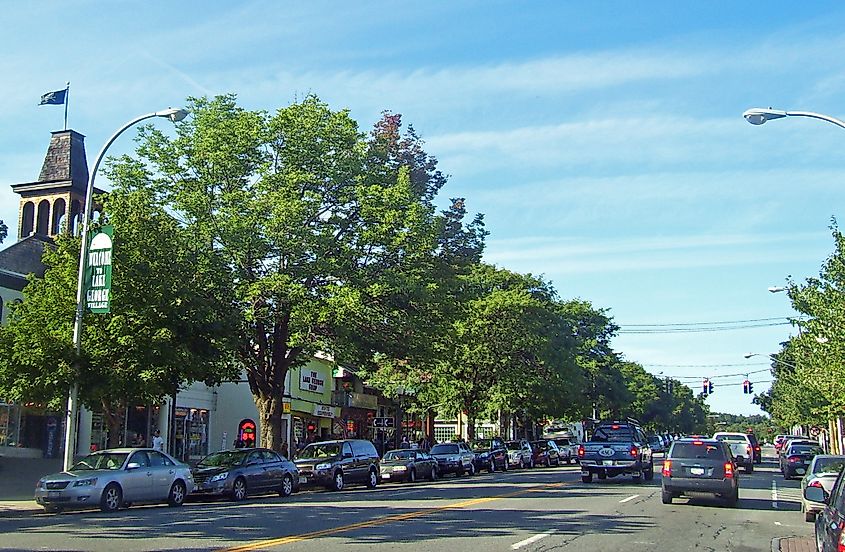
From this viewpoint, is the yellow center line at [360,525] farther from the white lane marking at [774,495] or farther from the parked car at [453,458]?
the parked car at [453,458]

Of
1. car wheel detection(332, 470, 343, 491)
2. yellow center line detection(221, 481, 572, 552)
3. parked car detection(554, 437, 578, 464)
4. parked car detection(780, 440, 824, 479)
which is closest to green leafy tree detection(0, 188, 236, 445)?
car wheel detection(332, 470, 343, 491)

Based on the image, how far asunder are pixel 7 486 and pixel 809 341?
93.6 feet

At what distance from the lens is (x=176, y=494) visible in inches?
854

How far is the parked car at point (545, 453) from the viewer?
55.3 meters

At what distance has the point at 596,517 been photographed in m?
18.1

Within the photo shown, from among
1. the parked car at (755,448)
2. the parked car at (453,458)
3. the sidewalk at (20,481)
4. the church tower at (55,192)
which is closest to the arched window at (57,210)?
the church tower at (55,192)

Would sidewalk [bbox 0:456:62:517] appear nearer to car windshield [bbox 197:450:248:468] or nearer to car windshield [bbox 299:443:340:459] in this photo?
car windshield [bbox 197:450:248:468]

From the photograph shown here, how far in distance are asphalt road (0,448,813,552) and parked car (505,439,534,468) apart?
26.2 m

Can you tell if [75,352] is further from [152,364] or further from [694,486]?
[694,486]

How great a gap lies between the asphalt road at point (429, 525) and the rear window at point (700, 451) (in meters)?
1.23

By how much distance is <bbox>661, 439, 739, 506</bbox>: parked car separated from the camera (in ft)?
72.1

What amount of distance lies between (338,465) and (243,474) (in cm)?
568

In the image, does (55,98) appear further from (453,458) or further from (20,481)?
(453,458)

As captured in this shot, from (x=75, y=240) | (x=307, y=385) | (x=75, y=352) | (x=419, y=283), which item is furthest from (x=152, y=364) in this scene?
(x=307, y=385)
